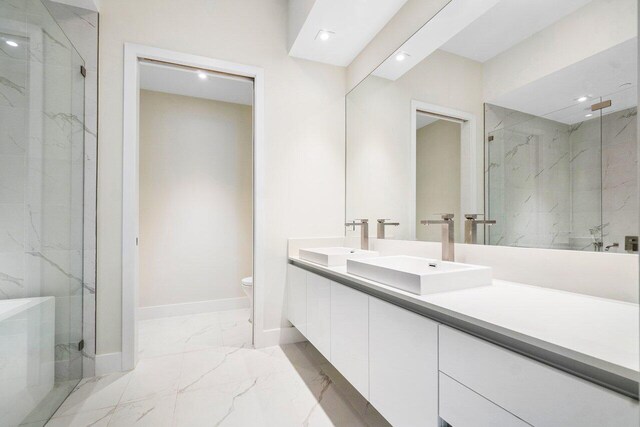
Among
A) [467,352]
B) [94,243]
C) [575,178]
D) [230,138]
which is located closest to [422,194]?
[575,178]

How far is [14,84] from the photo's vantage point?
1397mm

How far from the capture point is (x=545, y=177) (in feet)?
4.02

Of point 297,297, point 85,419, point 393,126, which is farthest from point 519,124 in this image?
point 85,419

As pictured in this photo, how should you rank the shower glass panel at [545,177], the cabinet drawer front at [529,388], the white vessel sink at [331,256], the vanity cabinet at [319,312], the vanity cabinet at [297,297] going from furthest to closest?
the vanity cabinet at [297,297], the white vessel sink at [331,256], the vanity cabinet at [319,312], the shower glass panel at [545,177], the cabinet drawer front at [529,388]

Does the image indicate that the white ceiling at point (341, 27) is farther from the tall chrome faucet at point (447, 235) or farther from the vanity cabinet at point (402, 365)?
the vanity cabinet at point (402, 365)

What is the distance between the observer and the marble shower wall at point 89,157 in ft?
6.44

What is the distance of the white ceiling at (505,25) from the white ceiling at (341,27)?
0.63 meters

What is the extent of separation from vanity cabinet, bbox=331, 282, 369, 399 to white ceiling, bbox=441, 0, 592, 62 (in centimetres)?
133

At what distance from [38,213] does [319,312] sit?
1.64m

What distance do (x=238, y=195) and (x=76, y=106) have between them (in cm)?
183

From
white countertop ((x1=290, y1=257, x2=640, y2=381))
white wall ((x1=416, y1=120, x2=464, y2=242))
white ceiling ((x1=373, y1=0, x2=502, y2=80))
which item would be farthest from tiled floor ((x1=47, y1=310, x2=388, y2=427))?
white ceiling ((x1=373, y1=0, x2=502, y2=80))

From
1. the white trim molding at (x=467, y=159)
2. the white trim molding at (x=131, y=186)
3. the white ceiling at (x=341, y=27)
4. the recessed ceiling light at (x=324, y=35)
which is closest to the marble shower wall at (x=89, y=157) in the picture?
the white trim molding at (x=131, y=186)

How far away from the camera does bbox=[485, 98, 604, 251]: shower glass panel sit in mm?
1098

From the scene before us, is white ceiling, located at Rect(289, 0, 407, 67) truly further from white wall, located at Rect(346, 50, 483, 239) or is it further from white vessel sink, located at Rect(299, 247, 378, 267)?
white vessel sink, located at Rect(299, 247, 378, 267)
